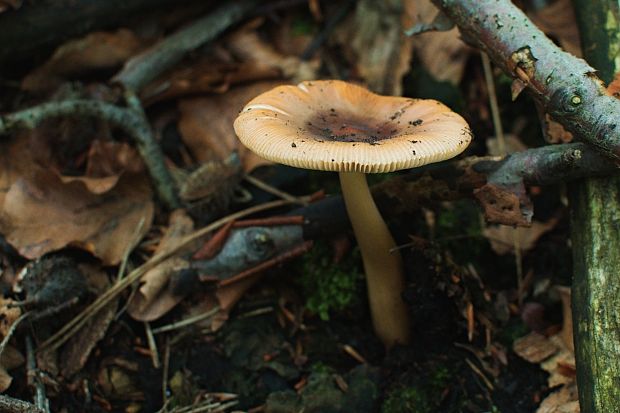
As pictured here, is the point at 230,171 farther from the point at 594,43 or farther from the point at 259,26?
the point at 594,43

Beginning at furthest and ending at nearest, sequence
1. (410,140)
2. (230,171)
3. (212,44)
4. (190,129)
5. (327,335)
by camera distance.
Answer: (212,44)
(190,129)
(230,171)
(327,335)
(410,140)

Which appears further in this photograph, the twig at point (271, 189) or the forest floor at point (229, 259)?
the twig at point (271, 189)

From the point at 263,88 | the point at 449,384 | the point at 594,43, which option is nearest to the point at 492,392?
the point at 449,384

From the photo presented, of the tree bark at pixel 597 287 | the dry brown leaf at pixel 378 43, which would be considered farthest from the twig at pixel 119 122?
the tree bark at pixel 597 287

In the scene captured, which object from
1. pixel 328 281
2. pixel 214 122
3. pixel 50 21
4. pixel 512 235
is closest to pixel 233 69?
pixel 214 122

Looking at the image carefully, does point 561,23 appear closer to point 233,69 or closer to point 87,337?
point 233,69

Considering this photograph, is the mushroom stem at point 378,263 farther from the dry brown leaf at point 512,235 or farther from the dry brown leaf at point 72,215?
the dry brown leaf at point 72,215
